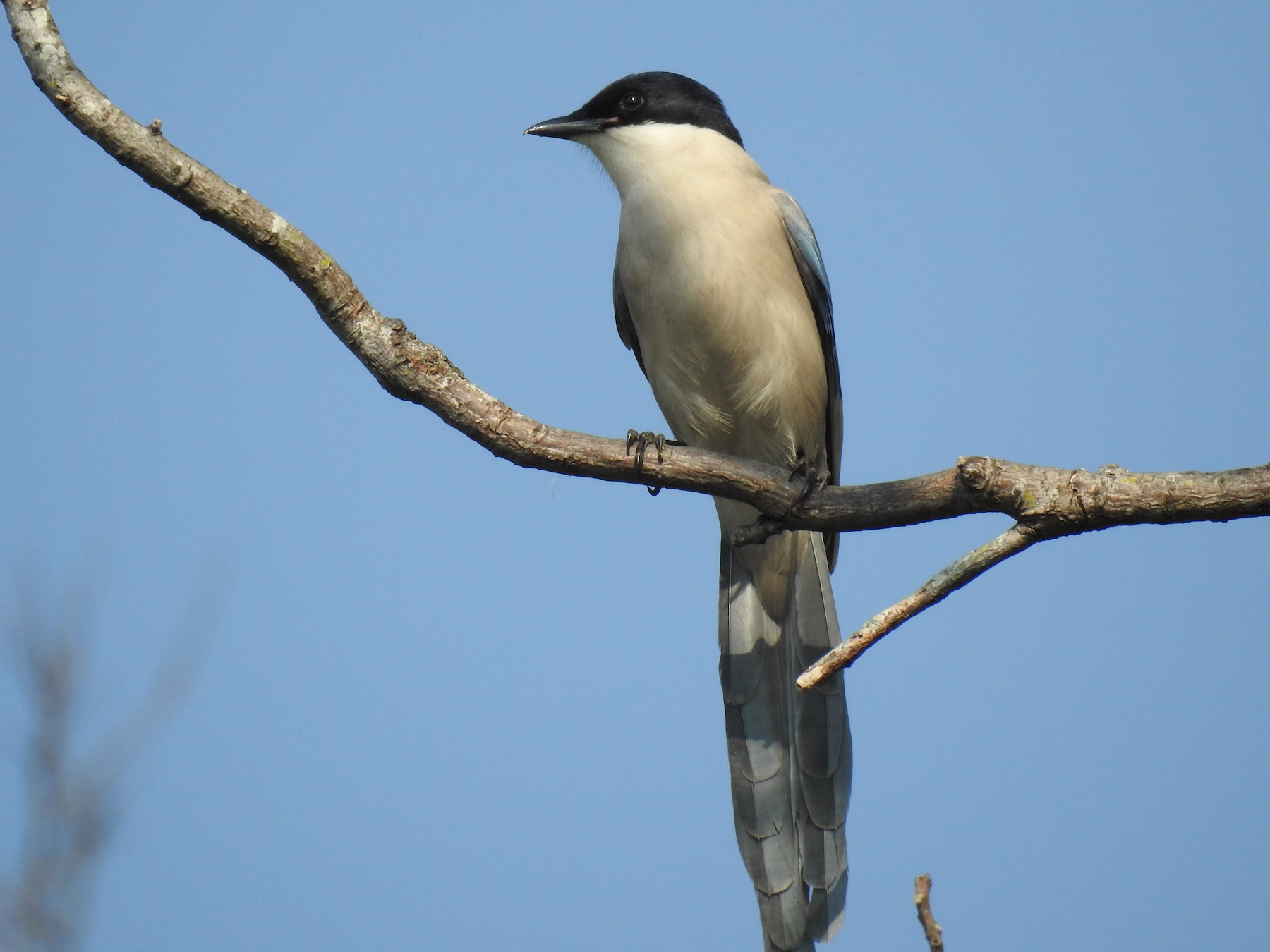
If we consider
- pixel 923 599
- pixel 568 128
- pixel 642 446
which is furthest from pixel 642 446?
pixel 568 128

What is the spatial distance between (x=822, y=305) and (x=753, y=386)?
701 millimetres

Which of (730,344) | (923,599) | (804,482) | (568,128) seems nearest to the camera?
(923,599)

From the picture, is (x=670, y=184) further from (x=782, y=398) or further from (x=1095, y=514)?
(x=1095, y=514)

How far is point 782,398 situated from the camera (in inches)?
183

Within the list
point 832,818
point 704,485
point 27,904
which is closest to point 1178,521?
point 704,485

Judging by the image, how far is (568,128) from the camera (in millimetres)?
5023

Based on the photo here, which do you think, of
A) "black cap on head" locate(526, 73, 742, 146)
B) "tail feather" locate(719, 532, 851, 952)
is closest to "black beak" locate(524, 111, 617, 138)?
"black cap on head" locate(526, 73, 742, 146)

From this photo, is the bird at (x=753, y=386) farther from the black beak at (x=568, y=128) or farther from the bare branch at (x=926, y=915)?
the bare branch at (x=926, y=915)

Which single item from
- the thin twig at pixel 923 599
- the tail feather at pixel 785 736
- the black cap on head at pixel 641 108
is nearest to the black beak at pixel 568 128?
the black cap on head at pixel 641 108

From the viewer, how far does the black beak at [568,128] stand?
5.02 metres

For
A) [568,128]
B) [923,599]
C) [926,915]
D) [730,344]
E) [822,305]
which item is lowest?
[926,915]

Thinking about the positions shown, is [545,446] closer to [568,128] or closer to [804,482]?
[804,482]

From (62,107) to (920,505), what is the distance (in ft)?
8.08

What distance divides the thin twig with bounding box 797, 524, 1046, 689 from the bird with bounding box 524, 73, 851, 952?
50.8 inches
